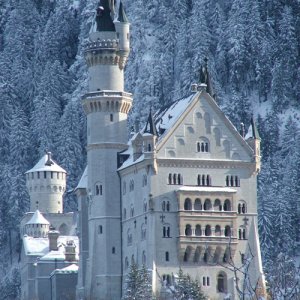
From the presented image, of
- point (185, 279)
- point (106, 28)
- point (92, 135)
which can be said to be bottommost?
point (185, 279)

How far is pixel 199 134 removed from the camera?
5212 inches

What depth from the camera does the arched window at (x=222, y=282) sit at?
130m

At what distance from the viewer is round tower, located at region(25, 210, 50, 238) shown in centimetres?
16625

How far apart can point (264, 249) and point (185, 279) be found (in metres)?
Result: 39.5

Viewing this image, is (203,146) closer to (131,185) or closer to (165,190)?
(165,190)

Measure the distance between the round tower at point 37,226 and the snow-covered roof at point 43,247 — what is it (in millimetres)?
2191

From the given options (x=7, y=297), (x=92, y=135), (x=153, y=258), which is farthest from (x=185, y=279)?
(x=7, y=297)

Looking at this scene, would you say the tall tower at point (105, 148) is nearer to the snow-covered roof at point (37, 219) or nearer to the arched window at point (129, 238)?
the arched window at point (129, 238)

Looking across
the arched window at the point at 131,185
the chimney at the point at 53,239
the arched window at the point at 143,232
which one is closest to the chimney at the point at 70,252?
the chimney at the point at 53,239

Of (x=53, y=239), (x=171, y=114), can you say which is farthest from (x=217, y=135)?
(x=53, y=239)

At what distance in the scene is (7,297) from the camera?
174 meters

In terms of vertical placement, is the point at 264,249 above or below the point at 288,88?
below

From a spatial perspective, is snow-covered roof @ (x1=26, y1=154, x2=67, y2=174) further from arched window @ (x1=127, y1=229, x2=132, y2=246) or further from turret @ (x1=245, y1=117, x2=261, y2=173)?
turret @ (x1=245, y1=117, x2=261, y2=173)

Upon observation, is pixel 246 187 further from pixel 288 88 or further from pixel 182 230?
pixel 288 88
